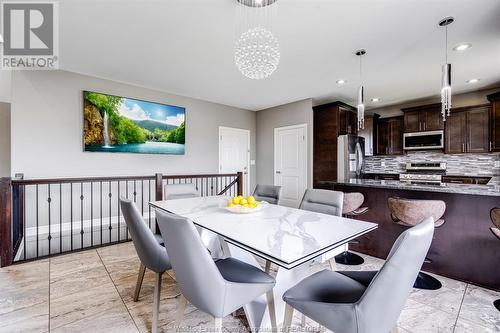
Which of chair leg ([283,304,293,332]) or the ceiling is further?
the ceiling

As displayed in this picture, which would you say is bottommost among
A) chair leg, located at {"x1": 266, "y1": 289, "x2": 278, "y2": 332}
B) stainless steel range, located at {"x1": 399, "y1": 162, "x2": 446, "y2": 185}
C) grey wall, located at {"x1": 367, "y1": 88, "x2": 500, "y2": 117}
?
chair leg, located at {"x1": 266, "y1": 289, "x2": 278, "y2": 332}

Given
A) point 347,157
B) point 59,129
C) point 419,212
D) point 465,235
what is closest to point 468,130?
point 347,157

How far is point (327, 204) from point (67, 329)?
7.00 ft

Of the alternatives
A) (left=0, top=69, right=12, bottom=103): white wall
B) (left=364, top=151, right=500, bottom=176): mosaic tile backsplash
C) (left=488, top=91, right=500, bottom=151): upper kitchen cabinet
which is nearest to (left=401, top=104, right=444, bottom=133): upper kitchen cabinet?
(left=364, top=151, right=500, bottom=176): mosaic tile backsplash

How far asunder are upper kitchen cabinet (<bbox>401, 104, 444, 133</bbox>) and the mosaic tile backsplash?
0.60 m

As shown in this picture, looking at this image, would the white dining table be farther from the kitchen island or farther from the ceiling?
the ceiling

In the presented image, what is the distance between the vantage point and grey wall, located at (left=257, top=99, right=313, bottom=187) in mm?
5113

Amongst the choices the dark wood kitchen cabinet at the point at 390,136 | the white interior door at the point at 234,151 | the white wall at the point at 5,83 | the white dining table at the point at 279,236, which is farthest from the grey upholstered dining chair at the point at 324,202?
the white wall at the point at 5,83

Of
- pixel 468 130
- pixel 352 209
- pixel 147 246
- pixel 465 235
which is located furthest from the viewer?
pixel 468 130

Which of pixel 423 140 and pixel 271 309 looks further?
Answer: pixel 423 140

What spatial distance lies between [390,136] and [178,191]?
5150mm

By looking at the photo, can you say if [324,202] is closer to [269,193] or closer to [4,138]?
[269,193]

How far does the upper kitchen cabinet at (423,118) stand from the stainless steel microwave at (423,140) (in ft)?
0.29

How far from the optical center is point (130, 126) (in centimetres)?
414
